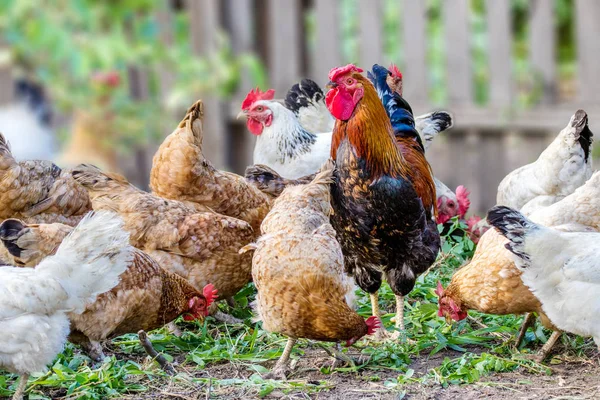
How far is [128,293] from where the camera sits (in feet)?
14.1

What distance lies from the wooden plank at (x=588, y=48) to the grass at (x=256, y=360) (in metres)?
3.39

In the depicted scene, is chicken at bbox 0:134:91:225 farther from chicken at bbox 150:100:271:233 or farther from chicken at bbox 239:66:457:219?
chicken at bbox 239:66:457:219

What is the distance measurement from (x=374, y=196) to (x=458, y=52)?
3817 mm

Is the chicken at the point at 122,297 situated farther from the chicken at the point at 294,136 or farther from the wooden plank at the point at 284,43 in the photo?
the wooden plank at the point at 284,43

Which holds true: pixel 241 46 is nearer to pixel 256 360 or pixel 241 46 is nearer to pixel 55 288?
pixel 256 360

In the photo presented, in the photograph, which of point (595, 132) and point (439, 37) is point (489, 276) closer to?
point (595, 132)

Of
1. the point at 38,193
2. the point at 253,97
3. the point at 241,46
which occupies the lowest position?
the point at 38,193

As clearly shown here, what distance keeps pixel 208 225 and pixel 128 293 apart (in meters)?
0.76

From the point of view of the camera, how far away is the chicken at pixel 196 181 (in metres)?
5.23

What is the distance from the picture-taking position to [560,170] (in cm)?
552

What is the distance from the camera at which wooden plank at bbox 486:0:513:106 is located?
25.6 feet

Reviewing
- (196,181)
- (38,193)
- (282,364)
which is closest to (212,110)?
(196,181)

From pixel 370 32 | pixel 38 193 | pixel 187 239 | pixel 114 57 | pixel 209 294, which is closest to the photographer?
pixel 209 294

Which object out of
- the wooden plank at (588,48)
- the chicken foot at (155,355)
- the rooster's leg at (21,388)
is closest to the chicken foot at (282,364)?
the chicken foot at (155,355)
